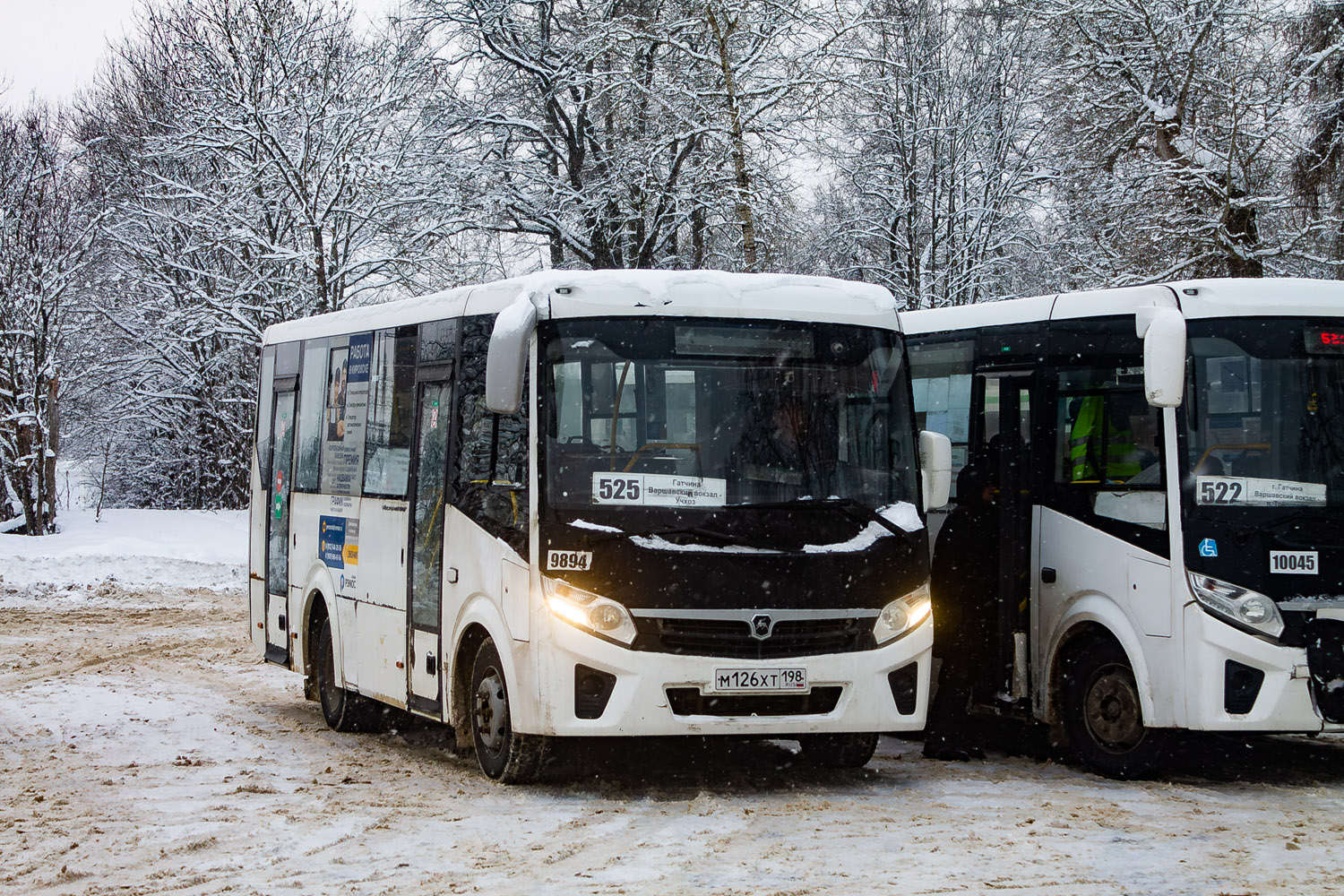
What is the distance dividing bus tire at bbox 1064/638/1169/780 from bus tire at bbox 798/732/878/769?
127cm

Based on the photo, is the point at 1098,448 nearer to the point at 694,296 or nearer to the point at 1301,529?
the point at 1301,529

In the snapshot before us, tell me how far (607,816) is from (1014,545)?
363cm

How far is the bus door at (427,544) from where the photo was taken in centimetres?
1059

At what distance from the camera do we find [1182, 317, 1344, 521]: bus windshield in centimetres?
975

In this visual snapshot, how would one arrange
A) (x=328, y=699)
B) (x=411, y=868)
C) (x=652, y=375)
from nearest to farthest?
(x=411, y=868), (x=652, y=375), (x=328, y=699)

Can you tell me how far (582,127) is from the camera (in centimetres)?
3050

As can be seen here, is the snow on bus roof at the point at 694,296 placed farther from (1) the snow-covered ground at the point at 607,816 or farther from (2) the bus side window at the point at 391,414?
(1) the snow-covered ground at the point at 607,816

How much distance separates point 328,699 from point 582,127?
1901cm

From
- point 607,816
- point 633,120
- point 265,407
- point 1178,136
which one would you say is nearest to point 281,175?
point 633,120

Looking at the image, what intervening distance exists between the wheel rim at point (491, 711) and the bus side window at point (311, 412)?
11.8ft

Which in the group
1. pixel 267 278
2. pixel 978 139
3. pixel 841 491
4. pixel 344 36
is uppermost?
pixel 344 36

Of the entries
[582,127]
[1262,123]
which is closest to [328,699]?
[1262,123]

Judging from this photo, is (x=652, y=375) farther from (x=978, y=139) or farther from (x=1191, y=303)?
(x=978, y=139)

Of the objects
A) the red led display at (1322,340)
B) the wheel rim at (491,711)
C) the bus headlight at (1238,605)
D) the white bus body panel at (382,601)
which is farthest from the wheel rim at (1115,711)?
the white bus body panel at (382,601)
